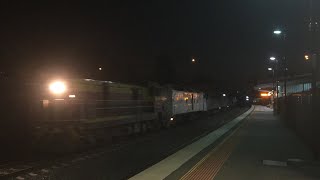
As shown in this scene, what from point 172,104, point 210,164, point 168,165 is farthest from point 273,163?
point 172,104

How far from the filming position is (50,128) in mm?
19844

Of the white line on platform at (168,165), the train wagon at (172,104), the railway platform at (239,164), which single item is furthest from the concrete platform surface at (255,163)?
the train wagon at (172,104)

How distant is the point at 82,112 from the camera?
69.6 ft

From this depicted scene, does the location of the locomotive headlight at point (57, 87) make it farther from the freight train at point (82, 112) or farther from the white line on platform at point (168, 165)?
the white line on platform at point (168, 165)

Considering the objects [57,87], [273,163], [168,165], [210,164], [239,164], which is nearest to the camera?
[168,165]

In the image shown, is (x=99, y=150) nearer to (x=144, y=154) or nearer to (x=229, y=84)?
(x=144, y=154)

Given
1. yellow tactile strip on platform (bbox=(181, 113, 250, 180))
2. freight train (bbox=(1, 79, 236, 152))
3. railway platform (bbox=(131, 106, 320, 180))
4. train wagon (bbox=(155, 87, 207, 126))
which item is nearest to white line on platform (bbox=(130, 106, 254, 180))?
railway platform (bbox=(131, 106, 320, 180))

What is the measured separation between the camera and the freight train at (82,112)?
65.8ft

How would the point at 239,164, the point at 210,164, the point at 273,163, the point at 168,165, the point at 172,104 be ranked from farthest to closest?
1. the point at 172,104
2. the point at 273,163
3. the point at 210,164
4. the point at 239,164
5. the point at 168,165

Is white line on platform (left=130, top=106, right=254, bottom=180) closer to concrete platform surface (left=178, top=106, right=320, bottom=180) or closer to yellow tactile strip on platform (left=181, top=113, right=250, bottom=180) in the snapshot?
concrete platform surface (left=178, top=106, right=320, bottom=180)

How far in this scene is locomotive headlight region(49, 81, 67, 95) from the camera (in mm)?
21156

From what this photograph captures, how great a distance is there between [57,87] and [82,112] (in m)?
1.61

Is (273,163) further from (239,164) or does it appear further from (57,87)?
(57,87)

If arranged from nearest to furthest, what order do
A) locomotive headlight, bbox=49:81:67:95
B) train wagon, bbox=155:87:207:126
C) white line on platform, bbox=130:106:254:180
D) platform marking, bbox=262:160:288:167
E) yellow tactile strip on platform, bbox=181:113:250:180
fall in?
1. white line on platform, bbox=130:106:254:180
2. yellow tactile strip on platform, bbox=181:113:250:180
3. platform marking, bbox=262:160:288:167
4. locomotive headlight, bbox=49:81:67:95
5. train wagon, bbox=155:87:207:126
